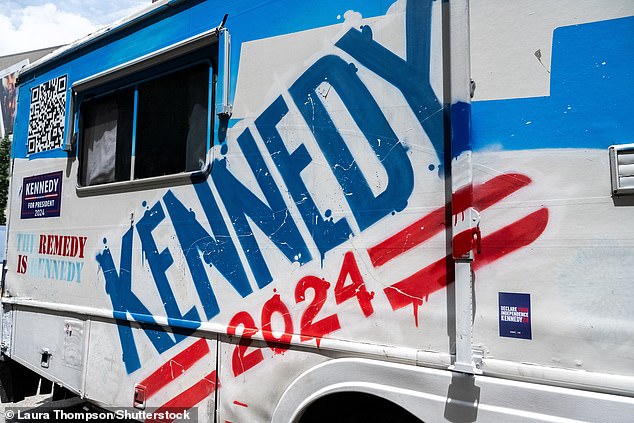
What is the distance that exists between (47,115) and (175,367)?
249 cm

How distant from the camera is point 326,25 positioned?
2381 millimetres

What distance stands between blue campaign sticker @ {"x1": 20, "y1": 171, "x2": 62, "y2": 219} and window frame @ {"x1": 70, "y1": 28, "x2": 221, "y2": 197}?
1.11 feet

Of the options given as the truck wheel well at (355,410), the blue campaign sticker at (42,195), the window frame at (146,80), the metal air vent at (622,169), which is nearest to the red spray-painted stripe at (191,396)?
the truck wheel well at (355,410)

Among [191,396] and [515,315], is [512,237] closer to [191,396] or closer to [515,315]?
[515,315]

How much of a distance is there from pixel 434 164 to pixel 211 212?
1327 millimetres

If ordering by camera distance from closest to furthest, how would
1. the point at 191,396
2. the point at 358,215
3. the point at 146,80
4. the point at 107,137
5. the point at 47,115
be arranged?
the point at 358,215 < the point at 191,396 < the point at 146,80 < the point at 107,137 < the point at 47,115

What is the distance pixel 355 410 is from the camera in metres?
2.22

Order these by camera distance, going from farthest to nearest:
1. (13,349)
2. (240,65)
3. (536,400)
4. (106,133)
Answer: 1. (13,349)
2. (106,133)
3. (240,65)
4. (536,400)

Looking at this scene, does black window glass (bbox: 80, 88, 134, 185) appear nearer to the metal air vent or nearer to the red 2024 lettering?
the red 2024 lettering

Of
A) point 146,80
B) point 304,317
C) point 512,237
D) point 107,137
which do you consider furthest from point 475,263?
point 107,137

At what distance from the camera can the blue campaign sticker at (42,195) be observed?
154 inches

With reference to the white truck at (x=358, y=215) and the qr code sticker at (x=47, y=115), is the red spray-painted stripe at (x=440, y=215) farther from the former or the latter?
the qr code sticker at (x=47, y=115)

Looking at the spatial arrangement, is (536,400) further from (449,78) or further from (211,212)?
(211,212)

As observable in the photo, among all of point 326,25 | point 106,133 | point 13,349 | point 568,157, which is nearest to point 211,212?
point 326,25
